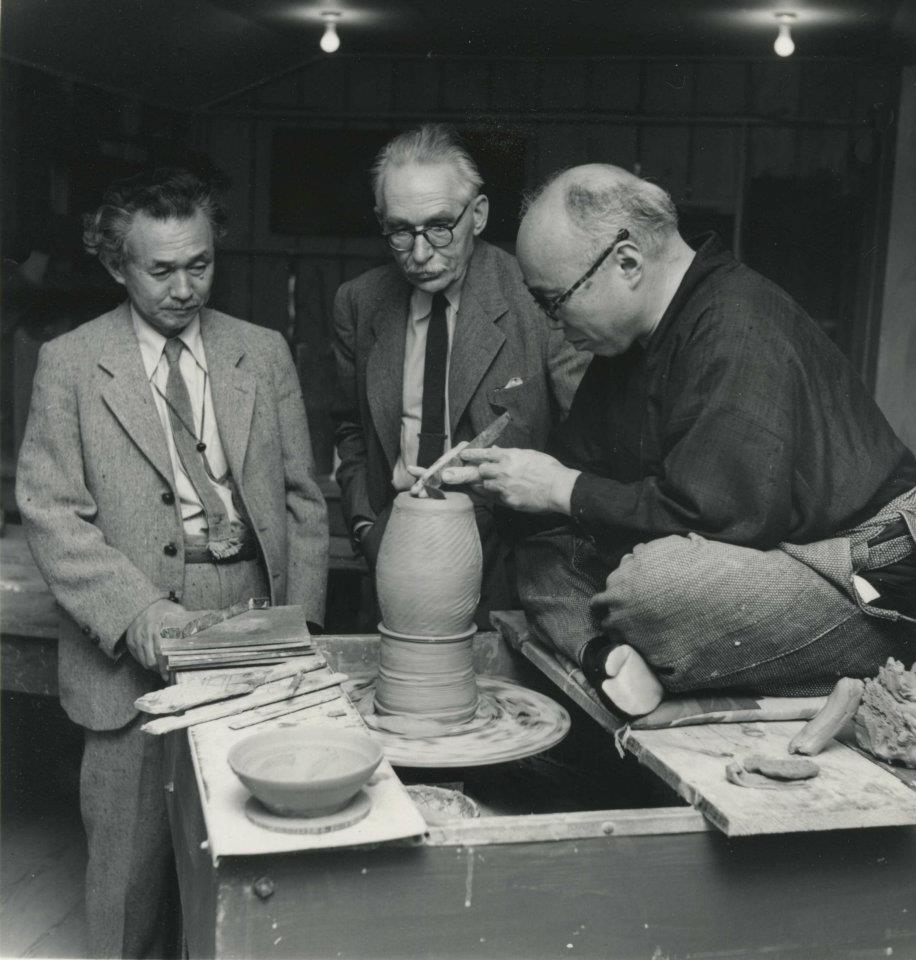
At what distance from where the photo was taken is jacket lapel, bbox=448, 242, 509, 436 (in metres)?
3.57

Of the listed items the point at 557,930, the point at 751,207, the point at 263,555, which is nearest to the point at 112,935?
the point at 263,555

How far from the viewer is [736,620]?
2.40m

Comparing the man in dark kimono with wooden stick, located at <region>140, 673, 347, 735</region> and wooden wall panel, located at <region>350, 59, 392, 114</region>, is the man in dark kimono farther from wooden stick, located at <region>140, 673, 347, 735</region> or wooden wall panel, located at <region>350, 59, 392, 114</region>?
wooden wall panel, located at <region>350, 59, 392, 114</region>

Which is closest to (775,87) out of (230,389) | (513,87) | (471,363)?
(513,87)

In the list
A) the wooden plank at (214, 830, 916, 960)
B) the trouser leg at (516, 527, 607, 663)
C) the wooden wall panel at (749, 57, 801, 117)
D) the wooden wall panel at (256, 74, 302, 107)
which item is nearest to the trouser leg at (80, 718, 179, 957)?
the trouser leg at (516, 527, 607, 663)

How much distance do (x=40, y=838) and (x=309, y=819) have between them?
3.10m

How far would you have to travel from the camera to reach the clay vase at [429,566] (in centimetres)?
260

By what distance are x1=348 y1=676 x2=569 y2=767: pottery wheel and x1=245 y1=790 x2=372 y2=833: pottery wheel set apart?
0.55 metres

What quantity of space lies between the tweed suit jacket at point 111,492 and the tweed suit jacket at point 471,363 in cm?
41

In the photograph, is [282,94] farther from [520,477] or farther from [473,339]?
[520,477]

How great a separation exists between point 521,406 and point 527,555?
0.64 metres

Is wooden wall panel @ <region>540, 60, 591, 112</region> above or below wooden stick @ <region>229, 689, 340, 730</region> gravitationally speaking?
above

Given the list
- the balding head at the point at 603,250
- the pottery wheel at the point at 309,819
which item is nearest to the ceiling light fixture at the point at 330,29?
the balding head at the point at 603,250

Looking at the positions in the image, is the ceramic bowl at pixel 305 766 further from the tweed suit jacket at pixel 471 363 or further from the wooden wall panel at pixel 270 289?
the wooden wall panel at pixel 270 289
